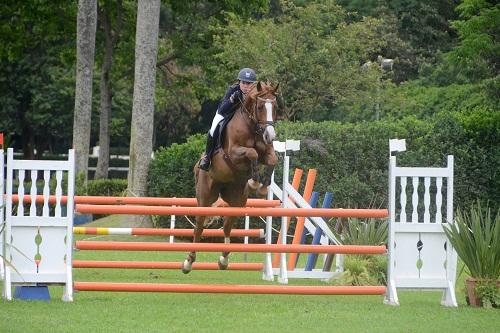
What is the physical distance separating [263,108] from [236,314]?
230 centimetres

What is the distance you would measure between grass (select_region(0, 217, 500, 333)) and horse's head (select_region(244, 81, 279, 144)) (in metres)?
1.81

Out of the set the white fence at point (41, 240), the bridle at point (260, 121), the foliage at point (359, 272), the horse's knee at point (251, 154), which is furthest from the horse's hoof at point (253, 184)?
the white fence at point (41, 240)

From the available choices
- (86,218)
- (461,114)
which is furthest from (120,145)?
(461,114)

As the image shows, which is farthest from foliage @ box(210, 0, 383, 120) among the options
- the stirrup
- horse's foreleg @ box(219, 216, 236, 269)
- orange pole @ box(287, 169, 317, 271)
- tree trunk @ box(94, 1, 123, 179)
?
the stirrup

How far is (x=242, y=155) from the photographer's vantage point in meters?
11.8

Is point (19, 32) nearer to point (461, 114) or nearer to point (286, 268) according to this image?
point (461, 114)

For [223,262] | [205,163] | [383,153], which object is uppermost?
[383,153]

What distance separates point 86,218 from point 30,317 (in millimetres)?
15603

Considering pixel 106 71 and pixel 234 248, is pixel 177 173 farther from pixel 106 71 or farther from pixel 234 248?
pixel 234 248

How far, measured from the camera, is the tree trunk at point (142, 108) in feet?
74.0

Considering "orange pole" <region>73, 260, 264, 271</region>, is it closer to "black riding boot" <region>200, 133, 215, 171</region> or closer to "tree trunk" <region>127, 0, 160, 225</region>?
"black riding boot" <region>200, 133, 215, 171</region>

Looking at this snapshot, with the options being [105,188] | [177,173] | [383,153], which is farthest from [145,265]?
[105,188]

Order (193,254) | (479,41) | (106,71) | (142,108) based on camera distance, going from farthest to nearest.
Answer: (106,71) → (479,41) → (142,108) → (193,254)

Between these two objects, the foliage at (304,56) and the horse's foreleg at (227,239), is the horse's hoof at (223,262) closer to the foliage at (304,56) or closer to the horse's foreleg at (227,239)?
the horse's foreleg at (227,239)
